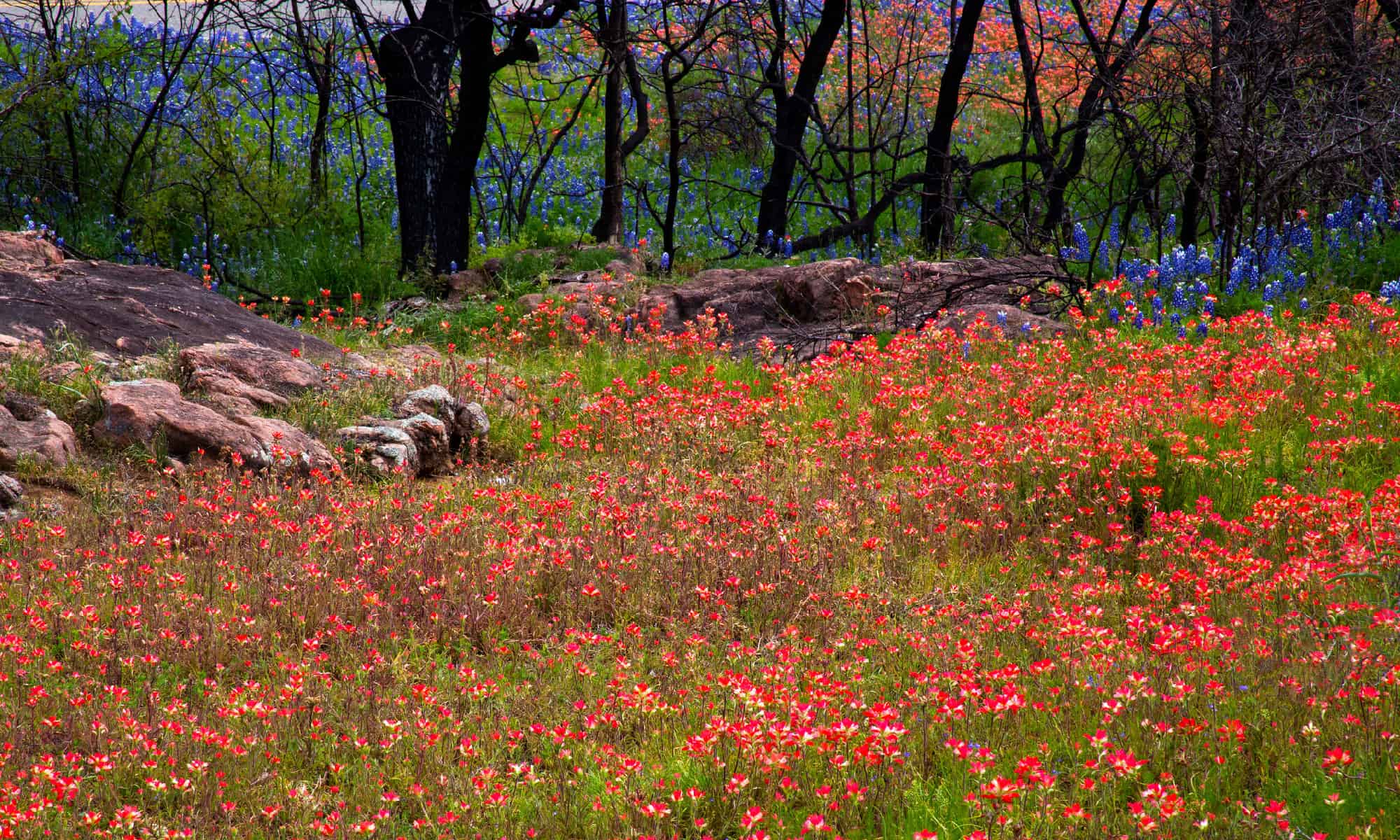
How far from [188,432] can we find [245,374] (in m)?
1.19

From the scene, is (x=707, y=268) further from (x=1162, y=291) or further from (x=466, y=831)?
(x=466, y=831)

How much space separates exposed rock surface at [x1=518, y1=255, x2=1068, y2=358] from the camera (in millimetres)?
9555

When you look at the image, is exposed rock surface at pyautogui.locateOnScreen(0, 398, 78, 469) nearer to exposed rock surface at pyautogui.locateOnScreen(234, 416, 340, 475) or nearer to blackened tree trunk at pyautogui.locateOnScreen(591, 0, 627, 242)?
exposed rock surface at pyautogui.locateOnScreen(234, 416, 340, 475)

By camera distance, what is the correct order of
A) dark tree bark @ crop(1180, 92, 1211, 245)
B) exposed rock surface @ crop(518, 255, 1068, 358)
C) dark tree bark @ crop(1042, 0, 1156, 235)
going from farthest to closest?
dark tree bark @ crop(1042, 0, 1156, 235), exposed rock surface @ crop(518, 255, 1068, 358), dark tree bark @ crop(1180, 92, 1211, 245)

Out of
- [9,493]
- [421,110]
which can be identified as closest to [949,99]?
[421,110]

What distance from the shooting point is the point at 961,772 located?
3354 millimetres

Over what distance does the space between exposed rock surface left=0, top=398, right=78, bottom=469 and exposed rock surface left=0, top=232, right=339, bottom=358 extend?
4.57 feet

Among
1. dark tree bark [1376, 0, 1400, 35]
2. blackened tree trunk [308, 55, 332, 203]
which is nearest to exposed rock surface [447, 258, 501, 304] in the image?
blackened tree trunk [308, 55, 332, 203]

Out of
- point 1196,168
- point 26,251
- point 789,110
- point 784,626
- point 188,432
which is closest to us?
point 784,626

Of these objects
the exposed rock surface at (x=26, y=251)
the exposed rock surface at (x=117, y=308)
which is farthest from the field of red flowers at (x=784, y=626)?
the exposed rock surface at (x=26, y=251)

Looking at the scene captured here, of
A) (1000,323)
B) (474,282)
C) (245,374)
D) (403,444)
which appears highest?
(474,282)

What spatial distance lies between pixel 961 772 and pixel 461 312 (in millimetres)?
7845

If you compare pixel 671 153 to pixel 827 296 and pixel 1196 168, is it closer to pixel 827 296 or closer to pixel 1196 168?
pixel 827 296

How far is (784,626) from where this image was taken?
15.3ft
